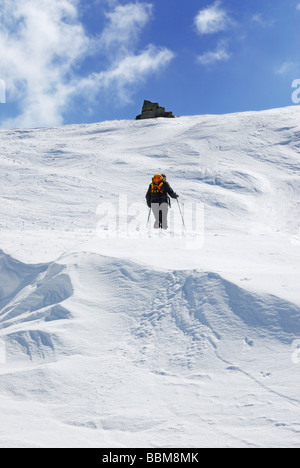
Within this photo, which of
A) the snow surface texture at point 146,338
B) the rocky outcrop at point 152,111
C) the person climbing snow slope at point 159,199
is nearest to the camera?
the snow surface texture at point 146,338

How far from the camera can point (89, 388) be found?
516 centimetres

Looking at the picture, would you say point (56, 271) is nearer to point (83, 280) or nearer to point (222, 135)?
point (83, 280)

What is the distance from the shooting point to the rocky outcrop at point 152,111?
36312 millimetres

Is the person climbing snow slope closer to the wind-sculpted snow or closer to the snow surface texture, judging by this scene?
the snow surface texture

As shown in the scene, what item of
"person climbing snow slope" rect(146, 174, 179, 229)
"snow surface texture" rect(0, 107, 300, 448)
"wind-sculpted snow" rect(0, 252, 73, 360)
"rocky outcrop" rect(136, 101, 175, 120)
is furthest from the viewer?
"rocky outcrop" rect(136, 101, 175, 120)

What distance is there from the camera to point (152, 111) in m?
36.8

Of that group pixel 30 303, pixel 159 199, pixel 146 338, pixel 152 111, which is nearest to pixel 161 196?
pixel 159 199

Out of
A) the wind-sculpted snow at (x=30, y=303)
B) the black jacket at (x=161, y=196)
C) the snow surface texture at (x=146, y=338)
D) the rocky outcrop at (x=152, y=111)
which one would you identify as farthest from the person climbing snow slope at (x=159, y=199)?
the rocky outcrop at (x=152, y=111)

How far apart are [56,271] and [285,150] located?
16254mm

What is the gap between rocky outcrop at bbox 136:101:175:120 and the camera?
119 feet

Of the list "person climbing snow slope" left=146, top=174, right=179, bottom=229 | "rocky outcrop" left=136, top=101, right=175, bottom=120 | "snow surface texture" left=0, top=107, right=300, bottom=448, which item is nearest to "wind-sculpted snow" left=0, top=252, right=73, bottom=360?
"snow surface texture" left=0, top=107, right=300, bottom=448

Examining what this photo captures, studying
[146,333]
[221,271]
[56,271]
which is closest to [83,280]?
[56,271]

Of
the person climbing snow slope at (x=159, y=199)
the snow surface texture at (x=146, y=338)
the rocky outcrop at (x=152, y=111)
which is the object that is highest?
the rocky outcrop at (x=152, y=111)

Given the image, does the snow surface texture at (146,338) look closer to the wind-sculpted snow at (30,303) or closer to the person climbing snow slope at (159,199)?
the wind-sculpted snow at (30,303)
